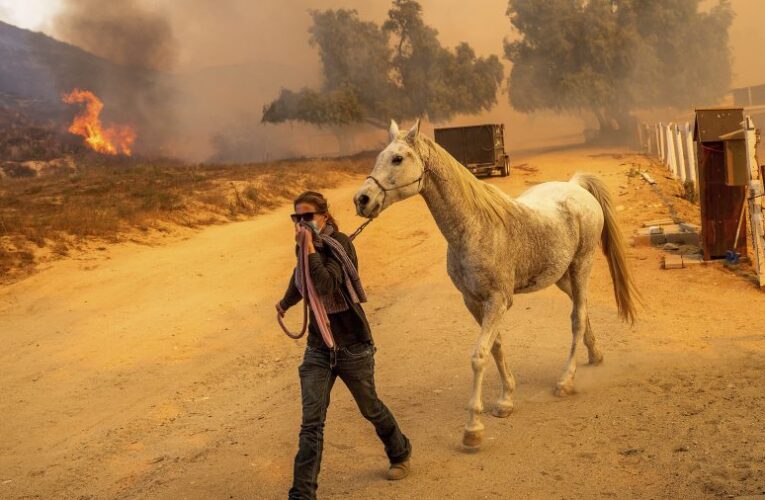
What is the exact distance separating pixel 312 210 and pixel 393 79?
54.9 meters

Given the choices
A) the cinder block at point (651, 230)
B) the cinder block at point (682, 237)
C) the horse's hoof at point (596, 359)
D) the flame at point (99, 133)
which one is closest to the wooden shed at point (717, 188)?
the cinder block at point (682, 237)

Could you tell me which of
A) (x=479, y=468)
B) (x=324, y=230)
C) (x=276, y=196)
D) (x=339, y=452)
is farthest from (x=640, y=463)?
(x=276, y=196)

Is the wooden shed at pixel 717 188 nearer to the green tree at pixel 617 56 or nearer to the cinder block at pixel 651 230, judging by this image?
the cinder block at pixel 651 230

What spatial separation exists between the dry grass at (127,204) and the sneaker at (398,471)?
11253mm

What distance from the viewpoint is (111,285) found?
1332cm

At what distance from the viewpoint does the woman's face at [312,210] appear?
470 centimetres

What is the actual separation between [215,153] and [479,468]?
192ft

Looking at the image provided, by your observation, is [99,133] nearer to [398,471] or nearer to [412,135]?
[412,135]

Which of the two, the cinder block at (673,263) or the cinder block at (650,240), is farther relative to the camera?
the cinder block at (650,240)

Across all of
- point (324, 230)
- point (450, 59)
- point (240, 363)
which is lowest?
point (240, 363)

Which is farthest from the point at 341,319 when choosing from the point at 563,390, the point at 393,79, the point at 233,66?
the point at 233,66

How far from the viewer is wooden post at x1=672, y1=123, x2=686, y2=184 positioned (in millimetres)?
20562

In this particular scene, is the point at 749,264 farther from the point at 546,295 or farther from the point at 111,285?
Result: the point at 111,285

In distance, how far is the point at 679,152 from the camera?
21.1m
